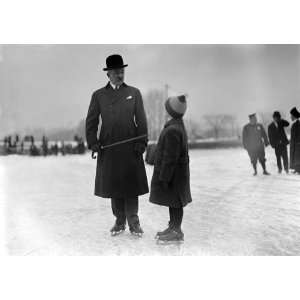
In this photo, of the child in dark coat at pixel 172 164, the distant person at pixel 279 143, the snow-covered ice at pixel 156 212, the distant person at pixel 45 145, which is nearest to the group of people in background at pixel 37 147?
the distant person at pixel 45 145

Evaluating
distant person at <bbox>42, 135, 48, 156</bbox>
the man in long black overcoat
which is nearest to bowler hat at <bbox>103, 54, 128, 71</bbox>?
the man in long black overcoat

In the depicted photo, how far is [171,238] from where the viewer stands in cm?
436

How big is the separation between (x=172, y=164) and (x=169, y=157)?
3.0 inches

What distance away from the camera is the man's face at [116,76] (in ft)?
14.9

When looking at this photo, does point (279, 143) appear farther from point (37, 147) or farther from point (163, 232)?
point (37, 147)

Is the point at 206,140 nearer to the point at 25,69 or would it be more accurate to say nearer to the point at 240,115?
the point at 240,115

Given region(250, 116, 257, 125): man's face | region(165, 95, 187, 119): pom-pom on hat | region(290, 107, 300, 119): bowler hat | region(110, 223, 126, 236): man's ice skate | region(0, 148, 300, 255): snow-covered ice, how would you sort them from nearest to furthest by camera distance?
region(165, 95, 187, 119): pom-pom on hat < region(0, 148, 300, 255): snow-covered ice < region(110, 223, 126, 236): man's ice skate < region(290, 107, 300, 119): bowler hat < region(250, 116, 257, 125): man's face

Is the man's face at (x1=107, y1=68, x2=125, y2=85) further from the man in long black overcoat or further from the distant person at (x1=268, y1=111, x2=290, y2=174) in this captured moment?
the distant person at (x1=268, y1=111, x2=290, y2=174)

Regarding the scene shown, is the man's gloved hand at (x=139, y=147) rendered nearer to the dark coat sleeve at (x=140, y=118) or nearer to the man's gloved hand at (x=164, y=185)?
the dark coat sleeve at (x=140, y=118)

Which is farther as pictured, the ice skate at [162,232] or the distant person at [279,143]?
the distant person at [279,143]

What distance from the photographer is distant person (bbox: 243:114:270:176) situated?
6.24 meters

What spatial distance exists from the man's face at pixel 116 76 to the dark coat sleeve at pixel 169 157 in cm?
102

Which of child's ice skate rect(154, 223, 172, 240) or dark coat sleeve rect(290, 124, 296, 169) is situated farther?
dark coat sleeve rect(290, 124, 296, 169)

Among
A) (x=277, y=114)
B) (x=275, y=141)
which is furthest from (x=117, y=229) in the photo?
(x=275, y=141)
